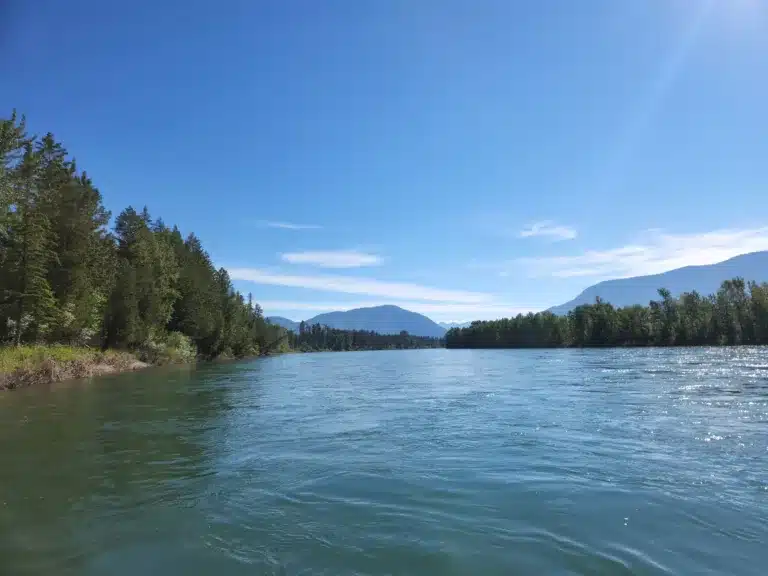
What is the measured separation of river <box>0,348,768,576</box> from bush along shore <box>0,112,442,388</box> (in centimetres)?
1984

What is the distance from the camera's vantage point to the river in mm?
6879

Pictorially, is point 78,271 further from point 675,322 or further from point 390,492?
point 675,322

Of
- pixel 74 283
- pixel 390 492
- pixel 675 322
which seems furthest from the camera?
pixel 675 322

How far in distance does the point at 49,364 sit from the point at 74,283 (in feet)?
34.6

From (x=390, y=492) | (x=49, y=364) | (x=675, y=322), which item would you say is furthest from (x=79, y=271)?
(x=675, y=322)

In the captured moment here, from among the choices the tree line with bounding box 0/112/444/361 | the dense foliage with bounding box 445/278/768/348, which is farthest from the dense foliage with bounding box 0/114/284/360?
the dense foliage with bounding box 445/278/768/348

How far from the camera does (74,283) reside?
43.0 meters

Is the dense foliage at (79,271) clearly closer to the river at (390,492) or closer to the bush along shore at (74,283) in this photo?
the bush along shore at (74,283)

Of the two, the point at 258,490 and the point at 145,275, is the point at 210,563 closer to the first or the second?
the point at 258,490

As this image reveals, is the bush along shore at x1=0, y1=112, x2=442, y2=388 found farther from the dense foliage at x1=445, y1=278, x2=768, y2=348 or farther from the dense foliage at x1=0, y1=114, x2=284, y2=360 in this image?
the dense foliage at x1=445, y1=278, x2=768, y2=348

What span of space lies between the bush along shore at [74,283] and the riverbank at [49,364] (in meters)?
0.08

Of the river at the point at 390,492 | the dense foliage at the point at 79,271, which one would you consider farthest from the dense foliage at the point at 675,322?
the river at the point at 390,492

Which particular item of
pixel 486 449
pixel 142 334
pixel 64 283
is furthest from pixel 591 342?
pixel 486 449

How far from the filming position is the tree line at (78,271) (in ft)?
119
